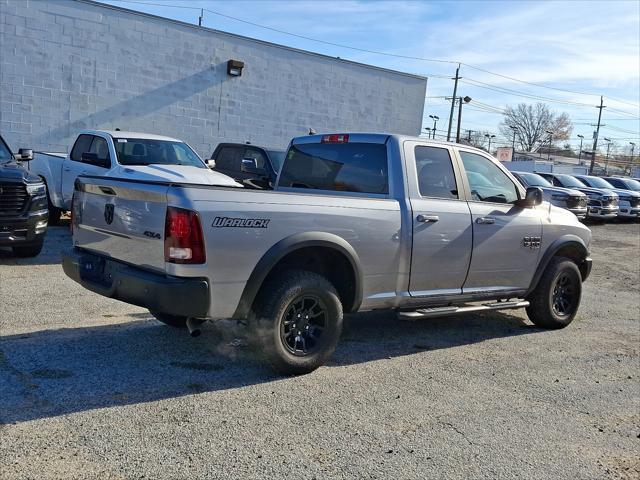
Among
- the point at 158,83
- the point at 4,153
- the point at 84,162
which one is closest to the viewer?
the point at 4,153

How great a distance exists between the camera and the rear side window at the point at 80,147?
11.5 meters

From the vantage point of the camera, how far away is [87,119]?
1608 centimetres

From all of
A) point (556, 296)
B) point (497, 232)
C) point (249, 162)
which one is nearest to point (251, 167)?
point (249, 162)

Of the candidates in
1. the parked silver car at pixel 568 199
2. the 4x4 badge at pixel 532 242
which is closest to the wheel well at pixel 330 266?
the 4x4 badge at pixel 532 242

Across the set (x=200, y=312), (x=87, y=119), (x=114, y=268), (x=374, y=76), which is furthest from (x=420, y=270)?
(x=374, y=76)

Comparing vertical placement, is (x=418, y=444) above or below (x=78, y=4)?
below

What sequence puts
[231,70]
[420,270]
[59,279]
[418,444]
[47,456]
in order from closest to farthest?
1. [47,456]
2. [418,444]
3. [420,270]
4. [59,279]
5. [231,70]

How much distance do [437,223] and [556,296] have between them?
244 centimetres

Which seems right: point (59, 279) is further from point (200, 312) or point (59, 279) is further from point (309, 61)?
point (309, 61)

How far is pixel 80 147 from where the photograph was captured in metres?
11.7

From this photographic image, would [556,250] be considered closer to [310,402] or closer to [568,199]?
[310,402]

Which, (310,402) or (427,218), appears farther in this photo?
(427,218)

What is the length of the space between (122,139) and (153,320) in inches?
220

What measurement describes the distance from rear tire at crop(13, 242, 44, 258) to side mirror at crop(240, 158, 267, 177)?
4666 millimetres
